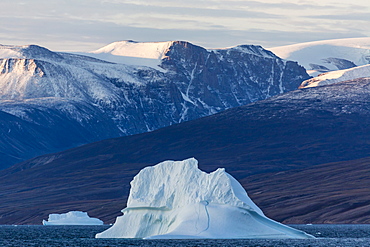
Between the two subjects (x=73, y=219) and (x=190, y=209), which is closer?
(x=190, y=209)

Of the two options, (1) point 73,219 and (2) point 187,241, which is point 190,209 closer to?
(2) point 187,241

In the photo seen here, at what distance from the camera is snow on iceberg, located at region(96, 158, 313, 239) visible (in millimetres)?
78000

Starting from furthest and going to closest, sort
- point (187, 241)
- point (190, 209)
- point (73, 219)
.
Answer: point (73, 219) < point (187, 241) < point (190, 209)

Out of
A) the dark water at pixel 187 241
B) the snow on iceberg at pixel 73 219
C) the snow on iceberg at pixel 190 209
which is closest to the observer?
the snow on iceberg at pixel 190 209

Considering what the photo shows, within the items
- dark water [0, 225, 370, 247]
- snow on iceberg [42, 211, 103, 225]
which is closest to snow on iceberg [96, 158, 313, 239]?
dark water [0, 225, 370, 247]

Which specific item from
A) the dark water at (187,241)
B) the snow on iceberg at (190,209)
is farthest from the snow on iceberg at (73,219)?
the snow on iceberg at (190,209)

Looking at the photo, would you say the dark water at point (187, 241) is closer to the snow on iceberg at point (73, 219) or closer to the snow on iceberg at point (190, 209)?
the snow on iceberg at point (190, 209)

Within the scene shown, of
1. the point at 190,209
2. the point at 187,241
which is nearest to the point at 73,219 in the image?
the point at 187,241

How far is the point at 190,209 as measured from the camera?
79.6 metres

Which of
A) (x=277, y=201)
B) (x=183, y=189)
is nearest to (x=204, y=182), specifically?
(x=183, y=189)

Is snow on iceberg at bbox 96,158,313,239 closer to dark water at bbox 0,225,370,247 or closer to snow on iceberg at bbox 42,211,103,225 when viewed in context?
dark water at bbox 0,225,370,247

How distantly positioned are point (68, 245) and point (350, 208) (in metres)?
101

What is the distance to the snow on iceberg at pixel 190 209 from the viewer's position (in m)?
78.0

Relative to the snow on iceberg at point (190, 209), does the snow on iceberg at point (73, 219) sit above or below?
below
